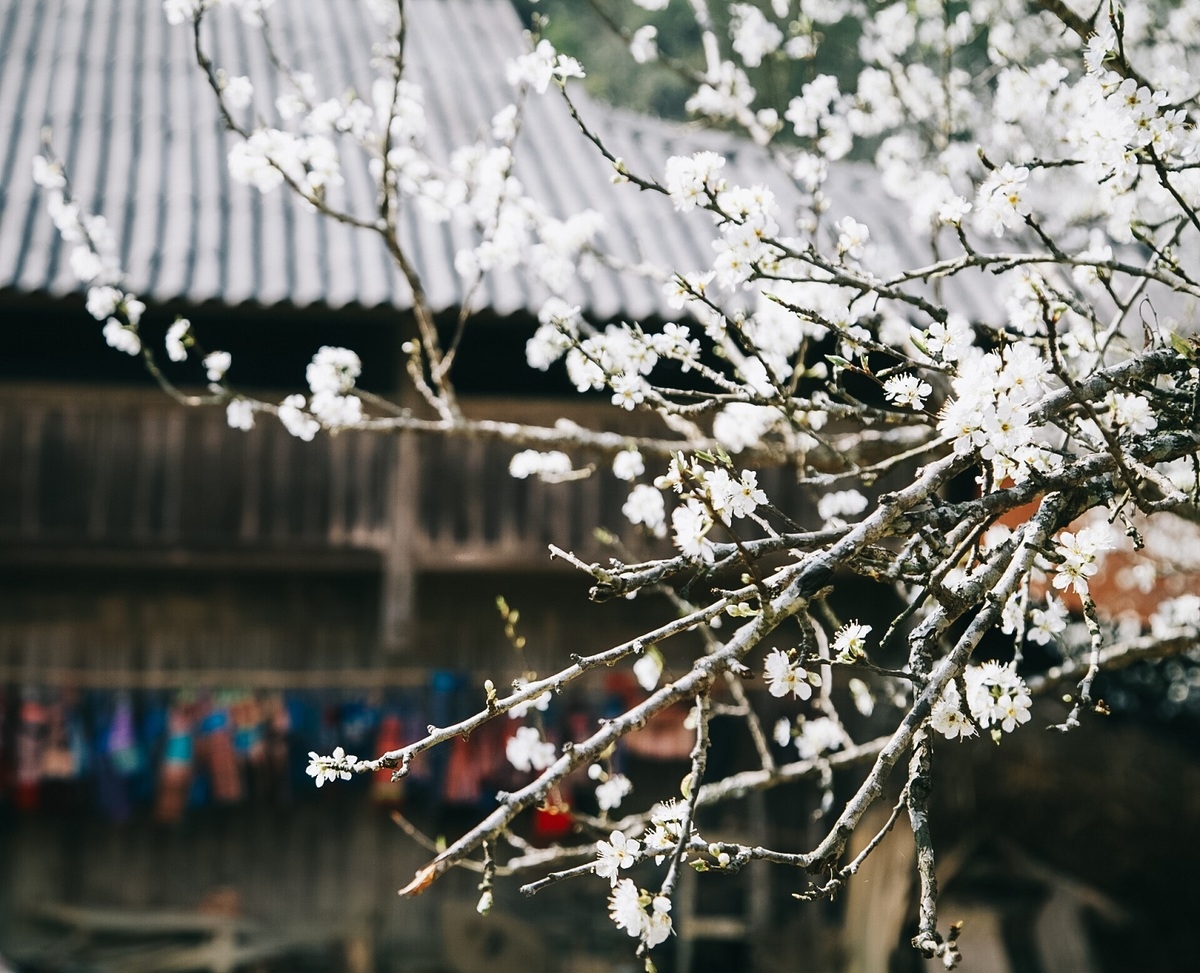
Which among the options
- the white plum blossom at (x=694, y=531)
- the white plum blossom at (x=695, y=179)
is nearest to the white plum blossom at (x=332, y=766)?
the white plum blossom at (x=694, y=531)

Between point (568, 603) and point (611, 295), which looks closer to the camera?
point (611, 295)

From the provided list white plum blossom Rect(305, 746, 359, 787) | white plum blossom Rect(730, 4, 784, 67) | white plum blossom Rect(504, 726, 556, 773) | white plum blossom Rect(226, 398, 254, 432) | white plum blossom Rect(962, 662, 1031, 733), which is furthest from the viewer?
white plum blossom Rect(730, 4, 784, 67)

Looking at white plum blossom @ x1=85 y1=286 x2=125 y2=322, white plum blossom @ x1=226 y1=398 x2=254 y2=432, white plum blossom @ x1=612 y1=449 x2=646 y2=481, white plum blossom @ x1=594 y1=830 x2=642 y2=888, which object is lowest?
white plum blossom @ x1=594 y1=830 x2=642 y2=888

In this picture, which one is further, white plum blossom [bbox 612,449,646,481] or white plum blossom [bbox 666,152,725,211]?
white plum blossom [bbox 612,449,646,481]

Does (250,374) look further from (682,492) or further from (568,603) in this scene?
(682,492)

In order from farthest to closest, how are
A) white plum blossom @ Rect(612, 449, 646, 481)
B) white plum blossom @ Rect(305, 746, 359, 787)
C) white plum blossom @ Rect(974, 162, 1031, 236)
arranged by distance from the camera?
white plum blossom @ Rect(612, 449, 646, 481), white plum blossom @ Rect(974, 162, 1031, 236), white plum blossom @ Rect(305, 746, 359, 787)

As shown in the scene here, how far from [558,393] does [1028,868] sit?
14.4 feet

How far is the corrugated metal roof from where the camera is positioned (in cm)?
628

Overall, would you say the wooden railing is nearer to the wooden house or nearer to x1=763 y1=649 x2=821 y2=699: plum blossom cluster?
the wooden house

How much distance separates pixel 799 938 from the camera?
773 cm

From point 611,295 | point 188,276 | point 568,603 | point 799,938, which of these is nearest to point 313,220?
point 188,276

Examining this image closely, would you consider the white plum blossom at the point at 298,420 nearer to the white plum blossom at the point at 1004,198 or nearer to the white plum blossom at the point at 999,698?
the white plum blossom at the point at 1004,198

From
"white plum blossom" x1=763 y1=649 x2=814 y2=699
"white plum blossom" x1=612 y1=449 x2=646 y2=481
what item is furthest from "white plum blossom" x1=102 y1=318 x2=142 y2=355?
"white plum blossom" x1=763 y1=649 x2=814 y2=699

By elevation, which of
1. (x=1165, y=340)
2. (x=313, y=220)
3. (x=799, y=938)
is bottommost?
(x=799, y=938)
